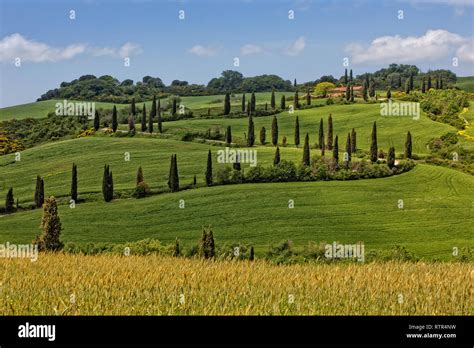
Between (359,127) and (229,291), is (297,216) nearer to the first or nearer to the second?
(359,127)

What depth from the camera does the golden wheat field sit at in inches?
380

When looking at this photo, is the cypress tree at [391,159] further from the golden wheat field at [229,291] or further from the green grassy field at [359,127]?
the golden wheat field at [229,291]

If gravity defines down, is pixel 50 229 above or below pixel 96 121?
below

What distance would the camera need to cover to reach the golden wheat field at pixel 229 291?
9.66 metres

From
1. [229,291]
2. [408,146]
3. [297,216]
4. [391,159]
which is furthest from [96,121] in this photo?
[229,291]

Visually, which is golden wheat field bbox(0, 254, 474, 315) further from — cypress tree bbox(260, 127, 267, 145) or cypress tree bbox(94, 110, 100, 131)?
cypress tree bbox(94, 110, 100, 131)

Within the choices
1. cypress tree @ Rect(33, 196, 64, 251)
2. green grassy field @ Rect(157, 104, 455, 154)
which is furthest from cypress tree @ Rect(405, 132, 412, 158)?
cypress tree @ Rect(33, 196, 64, 251)
